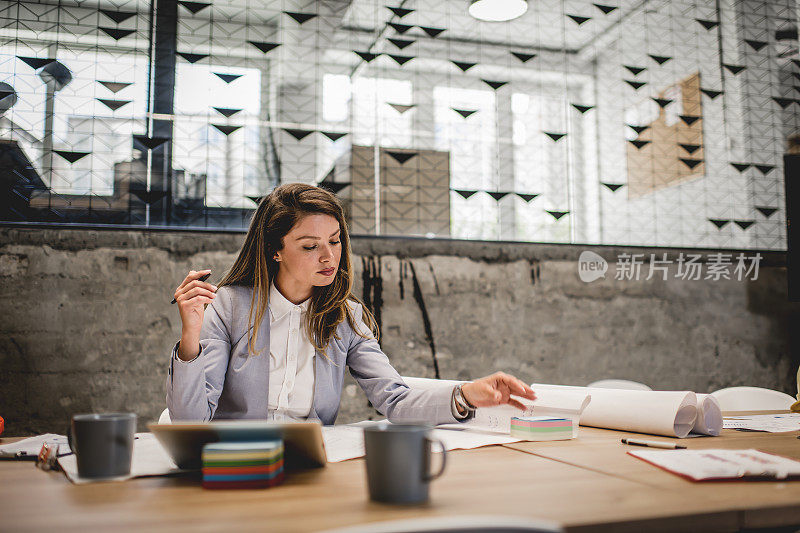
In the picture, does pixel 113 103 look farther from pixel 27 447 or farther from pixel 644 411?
pixel 644 411

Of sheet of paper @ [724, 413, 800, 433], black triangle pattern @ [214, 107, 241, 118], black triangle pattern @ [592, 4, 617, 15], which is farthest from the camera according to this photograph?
black triangle pattern @ [592, 4, 617, 15]

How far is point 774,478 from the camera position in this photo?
3.26 feet

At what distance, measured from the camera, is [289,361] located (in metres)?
1.87

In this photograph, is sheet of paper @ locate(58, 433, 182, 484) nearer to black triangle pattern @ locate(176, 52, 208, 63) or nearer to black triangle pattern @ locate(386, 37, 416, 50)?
black triangle pattern @ locate(176, 52, 208, 63)

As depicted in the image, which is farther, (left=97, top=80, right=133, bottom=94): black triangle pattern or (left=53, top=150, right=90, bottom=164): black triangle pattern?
(left=97, top=80, right=133, bottom=94): black triangle pattern

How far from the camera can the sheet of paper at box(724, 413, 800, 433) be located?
1.66 meters

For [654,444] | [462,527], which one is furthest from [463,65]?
[462,527]

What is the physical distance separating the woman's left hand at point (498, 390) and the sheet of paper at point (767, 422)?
70cm

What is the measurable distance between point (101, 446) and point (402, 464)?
0.52 m

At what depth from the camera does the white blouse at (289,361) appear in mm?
1839

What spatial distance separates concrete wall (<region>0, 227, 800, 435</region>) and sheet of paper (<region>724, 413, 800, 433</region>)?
1.55 metres

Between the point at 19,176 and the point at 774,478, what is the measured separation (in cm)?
324

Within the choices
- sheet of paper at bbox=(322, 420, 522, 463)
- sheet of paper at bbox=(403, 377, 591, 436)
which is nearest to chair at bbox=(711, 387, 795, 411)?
sheet of paper at bbox=(403, 377, 591, 436)
